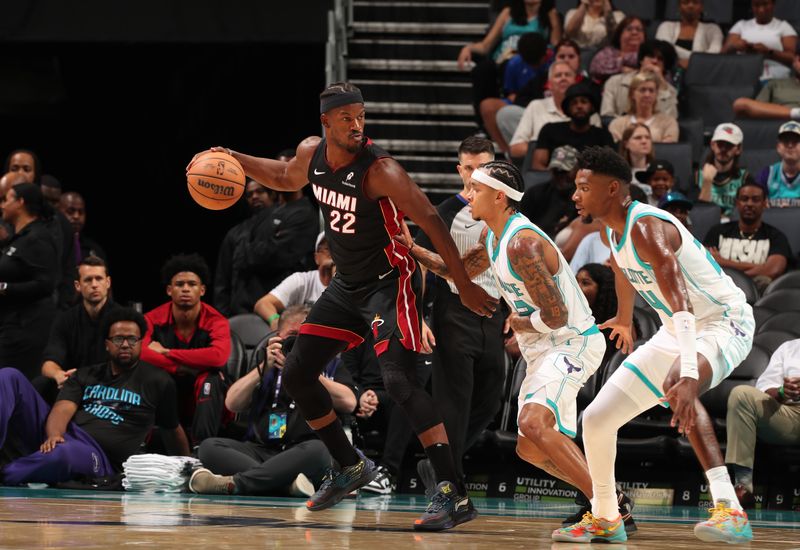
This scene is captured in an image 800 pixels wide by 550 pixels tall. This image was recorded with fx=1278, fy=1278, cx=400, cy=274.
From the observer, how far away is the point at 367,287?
586 centimetres

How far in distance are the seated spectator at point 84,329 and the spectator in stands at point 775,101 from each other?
224 inches

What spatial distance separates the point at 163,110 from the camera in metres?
14.1

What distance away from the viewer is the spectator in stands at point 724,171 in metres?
9.84

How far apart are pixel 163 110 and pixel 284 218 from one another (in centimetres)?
503

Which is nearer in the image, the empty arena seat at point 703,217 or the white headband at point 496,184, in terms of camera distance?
the white headband at point 496,184

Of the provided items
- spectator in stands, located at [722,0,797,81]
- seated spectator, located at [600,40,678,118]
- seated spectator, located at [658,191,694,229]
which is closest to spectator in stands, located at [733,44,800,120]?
spectator in stands, located at [722,0,797,81]

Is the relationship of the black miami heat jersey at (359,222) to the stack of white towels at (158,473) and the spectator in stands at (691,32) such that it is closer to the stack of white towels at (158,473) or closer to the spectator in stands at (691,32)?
the stack of white towels at (158,473)

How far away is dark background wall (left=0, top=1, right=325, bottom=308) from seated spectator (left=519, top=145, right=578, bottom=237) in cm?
496

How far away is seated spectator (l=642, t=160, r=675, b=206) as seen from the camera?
9.47 meters

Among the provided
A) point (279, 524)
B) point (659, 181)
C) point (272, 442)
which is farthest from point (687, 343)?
point (659, 181)

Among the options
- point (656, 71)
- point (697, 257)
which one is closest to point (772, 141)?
point (656, 71)

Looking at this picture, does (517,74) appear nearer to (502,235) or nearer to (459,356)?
(459,356)

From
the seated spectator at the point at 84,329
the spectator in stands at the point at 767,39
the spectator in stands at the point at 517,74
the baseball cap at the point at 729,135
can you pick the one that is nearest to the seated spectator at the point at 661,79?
the spectator in stands at the point at 517,74

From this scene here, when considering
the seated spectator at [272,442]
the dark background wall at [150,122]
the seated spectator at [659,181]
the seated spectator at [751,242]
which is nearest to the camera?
the seated spectator at [272,442]
